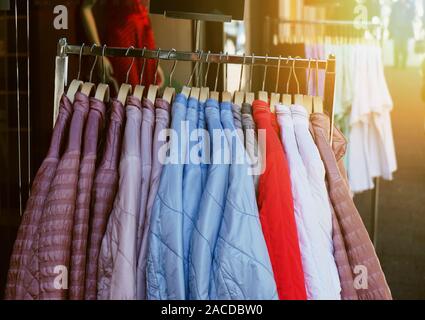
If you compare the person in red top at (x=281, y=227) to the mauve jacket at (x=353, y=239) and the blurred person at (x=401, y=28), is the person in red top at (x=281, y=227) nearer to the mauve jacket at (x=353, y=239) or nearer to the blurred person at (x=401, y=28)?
the mauve jacket at (x=353, y=239)

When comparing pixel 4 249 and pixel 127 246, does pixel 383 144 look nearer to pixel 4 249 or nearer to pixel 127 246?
pixel 4 249

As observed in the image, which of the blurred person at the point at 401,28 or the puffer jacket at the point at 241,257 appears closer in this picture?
the puffer jacket at the point at 241,257

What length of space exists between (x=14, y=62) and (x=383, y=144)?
1.86 m

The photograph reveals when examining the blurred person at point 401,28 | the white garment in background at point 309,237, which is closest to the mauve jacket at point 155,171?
the white garment in background at point 309,237

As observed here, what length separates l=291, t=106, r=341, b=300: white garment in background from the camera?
1306mm

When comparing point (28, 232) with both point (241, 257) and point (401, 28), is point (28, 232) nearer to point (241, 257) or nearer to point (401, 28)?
point (241, 257)

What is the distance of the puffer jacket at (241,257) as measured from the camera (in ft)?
3.99

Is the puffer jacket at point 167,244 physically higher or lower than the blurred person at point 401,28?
lower

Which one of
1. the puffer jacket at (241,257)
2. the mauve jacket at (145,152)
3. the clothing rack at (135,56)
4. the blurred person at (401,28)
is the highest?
the blurred person at (401,28)

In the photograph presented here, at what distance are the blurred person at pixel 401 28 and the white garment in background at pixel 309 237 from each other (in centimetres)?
178

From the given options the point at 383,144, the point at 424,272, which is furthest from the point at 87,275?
the point at 383,144

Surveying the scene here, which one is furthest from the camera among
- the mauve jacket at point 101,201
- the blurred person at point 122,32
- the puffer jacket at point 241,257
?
the blurred person at point 122,32

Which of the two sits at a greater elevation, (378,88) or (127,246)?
(378,88)

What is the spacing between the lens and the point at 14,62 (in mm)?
2016
